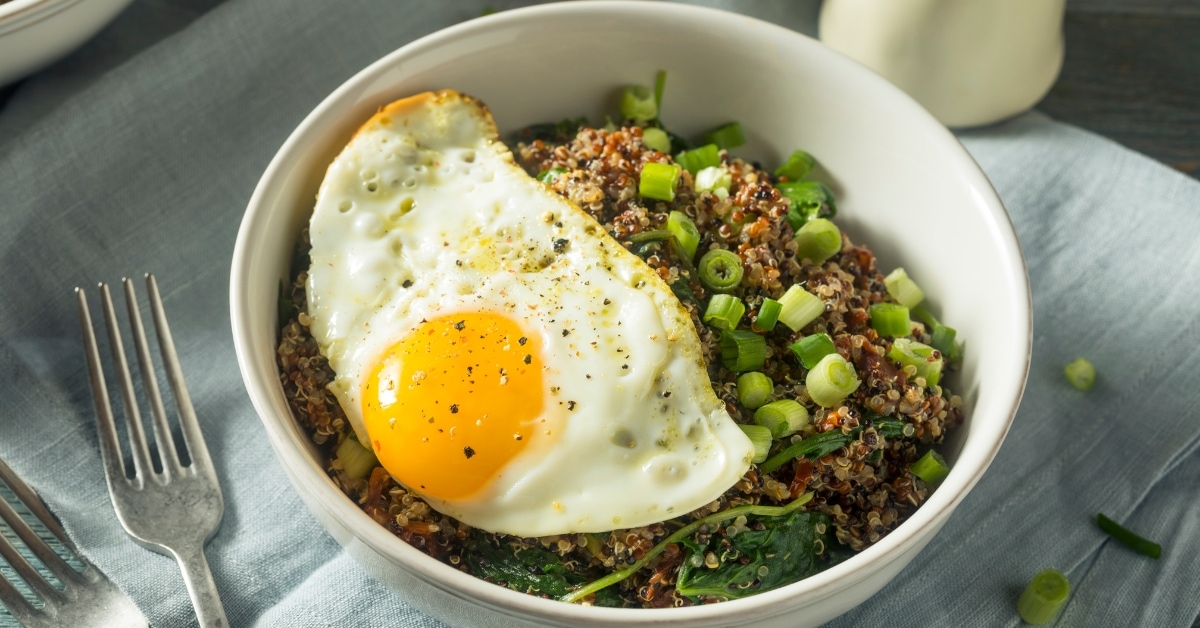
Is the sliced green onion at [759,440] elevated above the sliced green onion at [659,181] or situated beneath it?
situated beneath

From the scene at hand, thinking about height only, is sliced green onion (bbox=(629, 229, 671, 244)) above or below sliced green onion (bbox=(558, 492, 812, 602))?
above

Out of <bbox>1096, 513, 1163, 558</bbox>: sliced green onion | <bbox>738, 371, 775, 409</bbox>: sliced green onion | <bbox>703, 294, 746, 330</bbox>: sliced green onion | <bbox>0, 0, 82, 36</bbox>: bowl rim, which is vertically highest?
<bbox>0, 0, 82, 36</bbox>: bowl rim

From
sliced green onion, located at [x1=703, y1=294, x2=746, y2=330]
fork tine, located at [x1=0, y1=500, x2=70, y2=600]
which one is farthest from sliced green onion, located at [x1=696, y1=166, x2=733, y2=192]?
fork tine, located at [x1=0, y1=500, x2=70, y2=600]

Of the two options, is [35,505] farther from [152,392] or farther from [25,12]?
[25,12]

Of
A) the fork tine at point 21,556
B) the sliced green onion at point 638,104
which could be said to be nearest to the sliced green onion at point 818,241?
the sliced green onion at point 638,104

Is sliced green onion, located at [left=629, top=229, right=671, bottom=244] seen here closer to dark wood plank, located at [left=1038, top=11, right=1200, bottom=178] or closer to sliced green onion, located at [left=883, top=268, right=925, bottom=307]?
sliced green onion, located at [left=883, top=268, right=925, bottom=307]

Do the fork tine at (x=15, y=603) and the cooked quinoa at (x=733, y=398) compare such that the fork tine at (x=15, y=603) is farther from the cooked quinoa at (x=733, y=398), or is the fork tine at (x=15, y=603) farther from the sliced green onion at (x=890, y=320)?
the sliced green onion at (x=890, y=320)

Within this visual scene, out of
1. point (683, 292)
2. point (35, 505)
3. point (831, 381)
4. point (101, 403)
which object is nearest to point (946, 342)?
point (831, 381)
